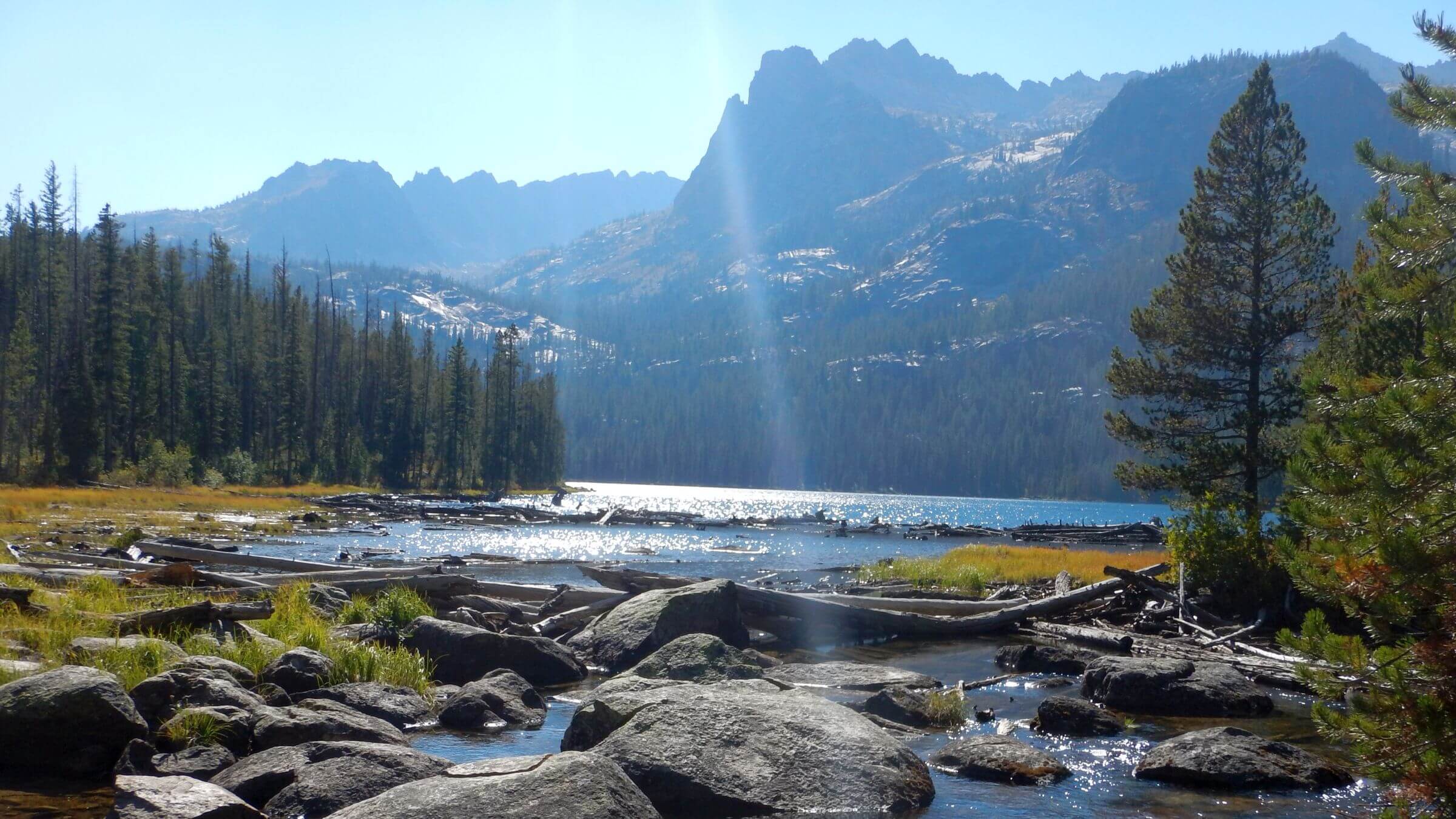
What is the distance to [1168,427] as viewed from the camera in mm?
28641

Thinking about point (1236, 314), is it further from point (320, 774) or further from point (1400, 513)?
point (320, 774)

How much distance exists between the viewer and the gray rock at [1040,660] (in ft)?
58.9

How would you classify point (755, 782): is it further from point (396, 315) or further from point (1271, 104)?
point (396, 315)

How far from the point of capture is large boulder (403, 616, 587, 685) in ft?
51.8

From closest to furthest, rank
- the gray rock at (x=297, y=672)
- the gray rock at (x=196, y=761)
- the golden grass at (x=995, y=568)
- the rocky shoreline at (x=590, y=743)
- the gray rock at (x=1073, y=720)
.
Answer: the rocky shoreline at (x=590, y=743) < the gray rock at (x=196, y=761) < the gray rock at (x=297, y=672) < the gray rock at (x=1073, y=720) < the golden grass at (x=995, y=568)

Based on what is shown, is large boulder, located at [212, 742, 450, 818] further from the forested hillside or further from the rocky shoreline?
the forested hillside

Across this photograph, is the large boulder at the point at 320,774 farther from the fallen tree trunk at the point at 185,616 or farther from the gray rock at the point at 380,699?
the fallen tree trunk at the point at 185,616

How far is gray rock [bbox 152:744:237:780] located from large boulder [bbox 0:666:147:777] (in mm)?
632

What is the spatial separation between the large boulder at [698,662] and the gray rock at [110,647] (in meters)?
6.21

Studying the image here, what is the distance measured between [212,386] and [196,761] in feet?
270

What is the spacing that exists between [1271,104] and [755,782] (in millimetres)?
28336

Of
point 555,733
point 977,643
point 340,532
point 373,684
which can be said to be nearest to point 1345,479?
point 555,733

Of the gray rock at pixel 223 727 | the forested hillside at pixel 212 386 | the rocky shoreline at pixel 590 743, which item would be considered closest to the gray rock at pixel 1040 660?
the rocky shoreline at pixel 590 743

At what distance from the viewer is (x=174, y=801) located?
24.8 ft
